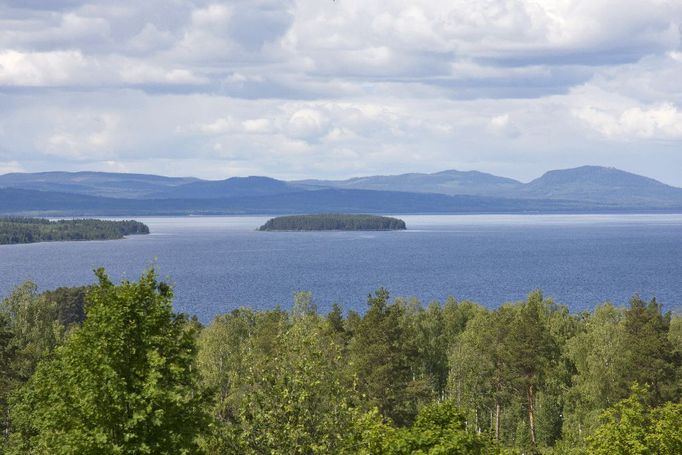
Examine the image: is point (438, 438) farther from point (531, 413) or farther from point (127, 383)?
point (531, 413)

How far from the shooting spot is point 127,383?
25984 mm

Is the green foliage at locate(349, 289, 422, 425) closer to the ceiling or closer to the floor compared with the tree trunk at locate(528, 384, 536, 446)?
closer to the ceiling

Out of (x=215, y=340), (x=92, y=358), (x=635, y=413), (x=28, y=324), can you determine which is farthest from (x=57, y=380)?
(x=28, y=324)

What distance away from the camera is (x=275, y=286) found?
19662 cm

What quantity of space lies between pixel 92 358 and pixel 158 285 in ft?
10.8

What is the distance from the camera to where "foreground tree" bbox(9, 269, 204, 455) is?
25.2 meters

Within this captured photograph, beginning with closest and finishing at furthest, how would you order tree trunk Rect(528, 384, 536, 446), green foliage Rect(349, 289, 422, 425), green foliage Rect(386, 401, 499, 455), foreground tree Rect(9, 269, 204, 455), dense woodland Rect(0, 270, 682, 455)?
foreground tree Rect(9, 269, 204, 455), dense woodland Rect(0, 270, 682, 455), green foliage Rect(386, 401, 499, 455), green foliage Rect(349, 289, 422, 425), tree trunk Rect(528, 384, 536, 446)

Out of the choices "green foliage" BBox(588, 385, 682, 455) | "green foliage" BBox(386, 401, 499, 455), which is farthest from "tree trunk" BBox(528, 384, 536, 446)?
"green foliage" BBox(386, 401, 499, 455)

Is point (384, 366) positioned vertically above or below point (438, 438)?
below

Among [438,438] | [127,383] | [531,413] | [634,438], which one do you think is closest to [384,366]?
[531,413]

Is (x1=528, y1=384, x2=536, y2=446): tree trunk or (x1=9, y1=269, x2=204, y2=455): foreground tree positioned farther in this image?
(x1=528, y1=384, x2=536, y2=446): tree trunk

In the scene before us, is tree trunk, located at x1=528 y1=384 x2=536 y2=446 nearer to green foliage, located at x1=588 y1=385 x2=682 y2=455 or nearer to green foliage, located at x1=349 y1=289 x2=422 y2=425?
green foliage, located at x1=349 y1=289 x2=422 y2=425

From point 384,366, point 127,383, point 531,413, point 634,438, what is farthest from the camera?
point 531,413

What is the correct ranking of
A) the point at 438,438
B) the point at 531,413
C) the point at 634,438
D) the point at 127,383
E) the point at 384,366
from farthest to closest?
the point at 531,413 → the point at 384,366 → the point at 634,438 → the point at 438,438 → the point at 127,383
